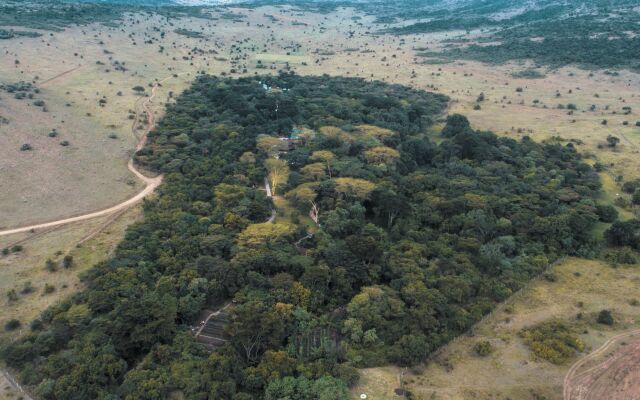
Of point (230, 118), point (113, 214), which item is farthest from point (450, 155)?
point (113, 214)

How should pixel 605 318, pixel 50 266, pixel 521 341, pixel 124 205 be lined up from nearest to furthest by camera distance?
pixel 521 341 < pixel 605 318 < pixel 50 266 < pixel 124 205

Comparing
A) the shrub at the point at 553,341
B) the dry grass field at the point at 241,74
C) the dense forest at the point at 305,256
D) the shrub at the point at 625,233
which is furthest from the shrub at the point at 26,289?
the shrub at the point at 625,233

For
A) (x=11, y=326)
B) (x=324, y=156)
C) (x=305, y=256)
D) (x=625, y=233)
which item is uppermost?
(x=324, y=156)

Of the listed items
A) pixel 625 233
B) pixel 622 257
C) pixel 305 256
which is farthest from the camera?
pixel 625 233

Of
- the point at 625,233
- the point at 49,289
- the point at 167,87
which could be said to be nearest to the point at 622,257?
the point at 625,233

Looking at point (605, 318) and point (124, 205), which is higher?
point (124, 205)

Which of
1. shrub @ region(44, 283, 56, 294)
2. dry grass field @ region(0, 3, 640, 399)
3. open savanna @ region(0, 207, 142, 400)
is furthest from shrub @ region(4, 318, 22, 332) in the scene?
shrub @ region(44, 283, 56, 294)

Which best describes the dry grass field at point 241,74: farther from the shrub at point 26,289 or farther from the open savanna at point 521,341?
→ the shrub at point 26,289

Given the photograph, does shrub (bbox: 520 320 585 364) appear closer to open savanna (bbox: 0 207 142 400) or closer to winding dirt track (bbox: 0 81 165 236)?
open savanna (bbox: 0 207 142 400)

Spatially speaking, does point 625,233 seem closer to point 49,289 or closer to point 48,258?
point 49,289
